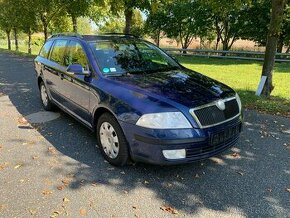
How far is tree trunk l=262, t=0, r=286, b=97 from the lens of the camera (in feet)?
25.1

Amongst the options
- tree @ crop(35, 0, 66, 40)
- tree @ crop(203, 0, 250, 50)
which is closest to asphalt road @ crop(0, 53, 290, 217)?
tree @ crop(35, 0, 66, 40)

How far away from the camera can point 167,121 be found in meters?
3.56

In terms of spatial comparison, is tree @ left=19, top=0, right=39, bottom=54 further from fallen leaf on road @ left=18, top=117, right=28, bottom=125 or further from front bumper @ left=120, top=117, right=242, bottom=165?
front bumper @ left=120, top=117, right=242, bottom=165

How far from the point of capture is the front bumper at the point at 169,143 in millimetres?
3535

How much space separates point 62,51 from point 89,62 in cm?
137

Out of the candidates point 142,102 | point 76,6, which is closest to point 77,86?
point 142,102

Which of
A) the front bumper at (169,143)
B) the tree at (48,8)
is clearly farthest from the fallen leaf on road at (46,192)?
the tree at (48,8)

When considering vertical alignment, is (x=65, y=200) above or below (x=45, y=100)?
below

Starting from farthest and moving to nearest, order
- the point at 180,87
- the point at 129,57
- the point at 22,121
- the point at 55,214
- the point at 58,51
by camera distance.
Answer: the point at 22,121, the point at 58,51, the point at 129,57, the point at 180,87, the point at 55,214

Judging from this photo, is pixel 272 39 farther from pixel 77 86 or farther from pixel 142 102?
pixel 142 102

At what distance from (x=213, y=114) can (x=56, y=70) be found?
3.33 metres

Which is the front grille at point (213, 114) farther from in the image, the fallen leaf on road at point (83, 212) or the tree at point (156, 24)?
the tree at point (156, 24)

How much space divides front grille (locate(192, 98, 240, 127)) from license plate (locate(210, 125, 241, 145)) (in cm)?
14

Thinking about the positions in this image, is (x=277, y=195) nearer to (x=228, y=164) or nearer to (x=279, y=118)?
(x=228, y=164)
